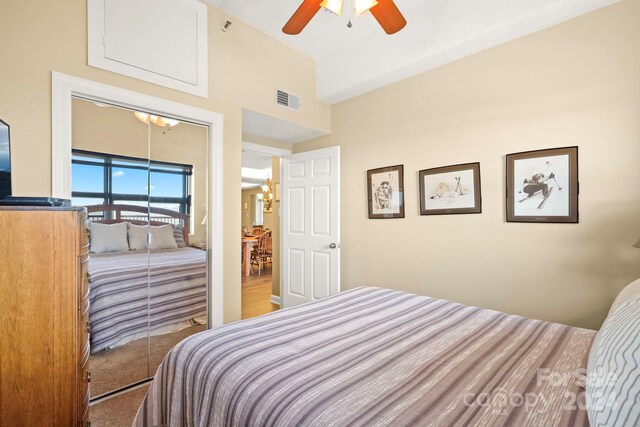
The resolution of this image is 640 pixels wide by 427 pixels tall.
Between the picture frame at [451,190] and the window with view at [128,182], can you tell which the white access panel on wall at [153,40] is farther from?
the picture frame at [451,190]

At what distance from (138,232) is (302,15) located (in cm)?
193

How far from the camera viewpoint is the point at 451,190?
2.67 metres

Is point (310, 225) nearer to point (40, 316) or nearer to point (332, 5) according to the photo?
point (332, 5)

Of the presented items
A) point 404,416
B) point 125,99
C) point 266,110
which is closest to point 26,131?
point 125,99

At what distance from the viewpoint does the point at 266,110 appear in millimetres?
2949

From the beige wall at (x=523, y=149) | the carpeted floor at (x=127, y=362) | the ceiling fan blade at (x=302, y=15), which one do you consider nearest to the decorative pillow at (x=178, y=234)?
the carpeted floor at (x=127, y=362)

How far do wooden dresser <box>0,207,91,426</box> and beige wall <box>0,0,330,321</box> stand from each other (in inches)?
38.6

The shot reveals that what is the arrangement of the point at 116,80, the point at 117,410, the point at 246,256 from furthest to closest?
1. the point at 246,256
2. the point at 116,80
3. the point at 117,410

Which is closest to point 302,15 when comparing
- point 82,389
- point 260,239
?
point 82,389

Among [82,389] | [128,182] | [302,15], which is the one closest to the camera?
[82,389]

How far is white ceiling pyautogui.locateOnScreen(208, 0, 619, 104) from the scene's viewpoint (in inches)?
83.9

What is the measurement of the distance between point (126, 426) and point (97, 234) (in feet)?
4.05

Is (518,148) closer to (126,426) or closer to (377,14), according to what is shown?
(377,14)

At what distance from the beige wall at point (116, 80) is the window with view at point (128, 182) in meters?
0.18
